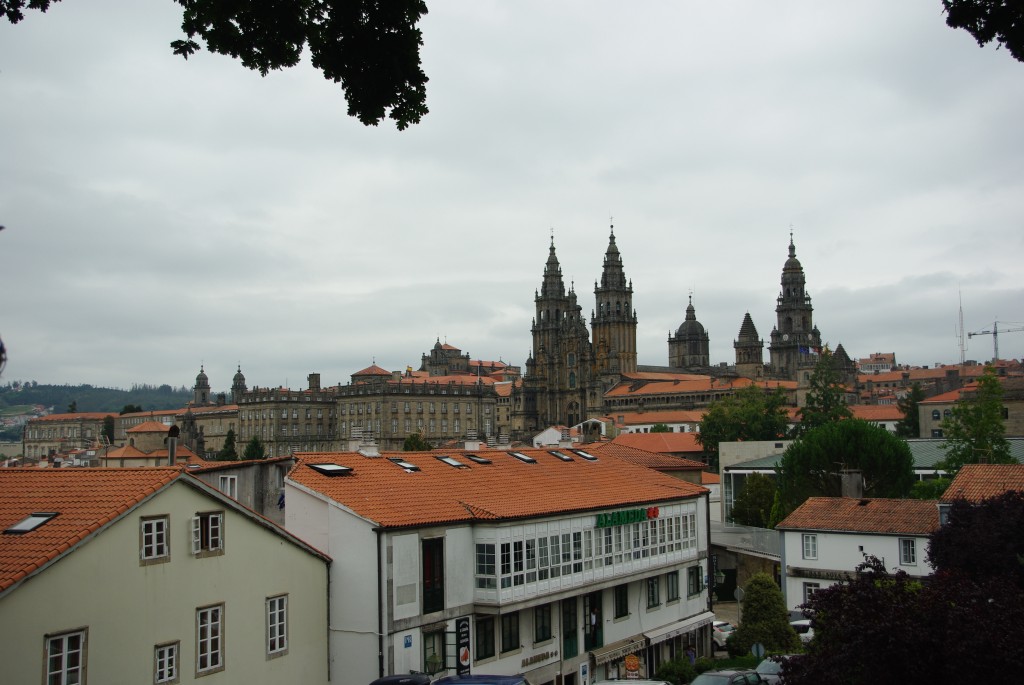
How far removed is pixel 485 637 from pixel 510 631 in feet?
3.48

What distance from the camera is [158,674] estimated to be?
19766 millimetres

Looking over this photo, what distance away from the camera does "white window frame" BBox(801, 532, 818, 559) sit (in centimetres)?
4062

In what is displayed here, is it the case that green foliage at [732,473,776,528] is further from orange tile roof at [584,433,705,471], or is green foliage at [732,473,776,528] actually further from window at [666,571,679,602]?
window at [666,571,679,602]

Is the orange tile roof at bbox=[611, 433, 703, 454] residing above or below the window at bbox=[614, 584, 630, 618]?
above

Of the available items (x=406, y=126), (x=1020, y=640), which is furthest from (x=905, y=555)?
(x=406, y=126)

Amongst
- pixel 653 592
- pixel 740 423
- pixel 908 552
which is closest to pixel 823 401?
pixel 740 423

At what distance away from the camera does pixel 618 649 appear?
1257 inches

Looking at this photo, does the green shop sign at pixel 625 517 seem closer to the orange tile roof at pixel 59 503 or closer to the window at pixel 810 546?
the window at pixel 810 546

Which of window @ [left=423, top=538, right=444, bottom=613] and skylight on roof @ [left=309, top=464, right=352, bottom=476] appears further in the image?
skylight on roof @ [left=309, top=464, right=352, bottom=476]

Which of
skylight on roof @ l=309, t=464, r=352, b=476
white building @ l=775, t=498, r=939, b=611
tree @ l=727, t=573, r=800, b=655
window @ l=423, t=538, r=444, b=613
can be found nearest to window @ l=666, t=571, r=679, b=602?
tree @ l=727, t=573, r=800, b=655

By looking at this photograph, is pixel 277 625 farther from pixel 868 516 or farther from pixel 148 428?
pixel 148 428

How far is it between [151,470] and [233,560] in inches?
107

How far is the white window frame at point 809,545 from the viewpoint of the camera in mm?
40625

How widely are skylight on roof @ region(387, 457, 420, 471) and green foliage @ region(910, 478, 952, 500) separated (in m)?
31.8
